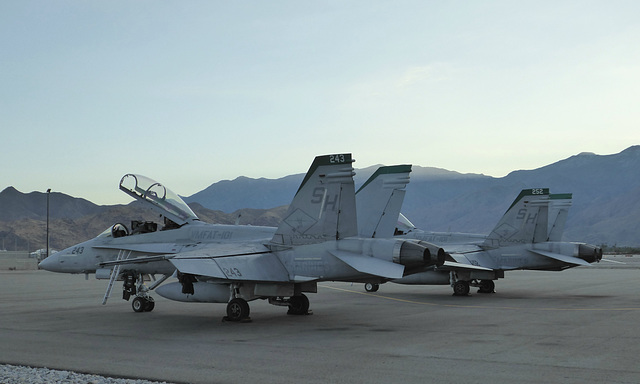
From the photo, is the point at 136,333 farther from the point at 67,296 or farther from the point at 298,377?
the point at 67,296

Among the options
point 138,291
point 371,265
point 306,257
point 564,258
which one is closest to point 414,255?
point 371,265

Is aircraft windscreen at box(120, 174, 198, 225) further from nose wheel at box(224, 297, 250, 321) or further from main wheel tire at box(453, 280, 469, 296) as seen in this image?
main wheel tire at box(453, 280, 469, 296)

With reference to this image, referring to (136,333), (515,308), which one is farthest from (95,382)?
(515,308)

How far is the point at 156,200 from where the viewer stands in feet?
59.1

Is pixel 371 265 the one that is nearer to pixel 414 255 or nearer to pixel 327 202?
pixel 414 255

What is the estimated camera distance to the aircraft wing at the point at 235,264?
13.6 meters

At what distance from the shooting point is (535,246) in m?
22.8

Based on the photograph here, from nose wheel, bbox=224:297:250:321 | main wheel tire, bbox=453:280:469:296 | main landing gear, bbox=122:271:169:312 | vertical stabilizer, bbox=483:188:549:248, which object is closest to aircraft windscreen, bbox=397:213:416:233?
vertical stabilizer, bbox=483:188:549:248

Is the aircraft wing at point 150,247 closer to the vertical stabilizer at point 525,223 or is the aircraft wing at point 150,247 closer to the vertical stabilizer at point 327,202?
the vertical stabilizer at point 327,202

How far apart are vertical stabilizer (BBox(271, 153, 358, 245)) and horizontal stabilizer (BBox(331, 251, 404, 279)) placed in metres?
0.53

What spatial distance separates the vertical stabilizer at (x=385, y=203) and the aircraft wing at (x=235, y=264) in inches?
144

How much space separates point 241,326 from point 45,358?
15.7ft

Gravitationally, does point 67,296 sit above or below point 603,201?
below

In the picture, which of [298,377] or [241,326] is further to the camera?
[241,326]
